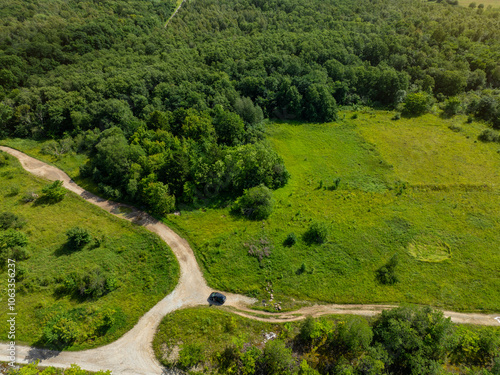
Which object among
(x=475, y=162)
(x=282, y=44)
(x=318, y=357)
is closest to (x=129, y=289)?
(x=318, y=357)

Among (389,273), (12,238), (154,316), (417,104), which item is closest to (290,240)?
(389,273)

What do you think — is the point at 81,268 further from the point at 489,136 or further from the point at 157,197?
the point at 489,136

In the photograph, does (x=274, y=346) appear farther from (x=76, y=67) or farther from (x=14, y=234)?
(x=76, y=67)

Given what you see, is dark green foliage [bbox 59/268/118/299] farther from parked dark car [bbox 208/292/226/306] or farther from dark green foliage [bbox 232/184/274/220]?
dark green foliage [bbox 232/184/274/220]

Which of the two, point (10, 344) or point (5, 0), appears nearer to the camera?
point (10, 344)

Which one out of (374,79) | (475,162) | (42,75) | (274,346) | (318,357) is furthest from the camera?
(374,79)

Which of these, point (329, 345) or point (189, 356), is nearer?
point (189, 356)

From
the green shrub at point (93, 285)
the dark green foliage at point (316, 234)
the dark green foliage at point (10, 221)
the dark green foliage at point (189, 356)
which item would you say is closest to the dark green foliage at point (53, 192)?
the dark green foliage at point (10, 221)

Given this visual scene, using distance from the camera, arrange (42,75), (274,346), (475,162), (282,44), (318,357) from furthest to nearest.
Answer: (282,44)
(42,75)
(475,162)
(318,357)
(274,346)
